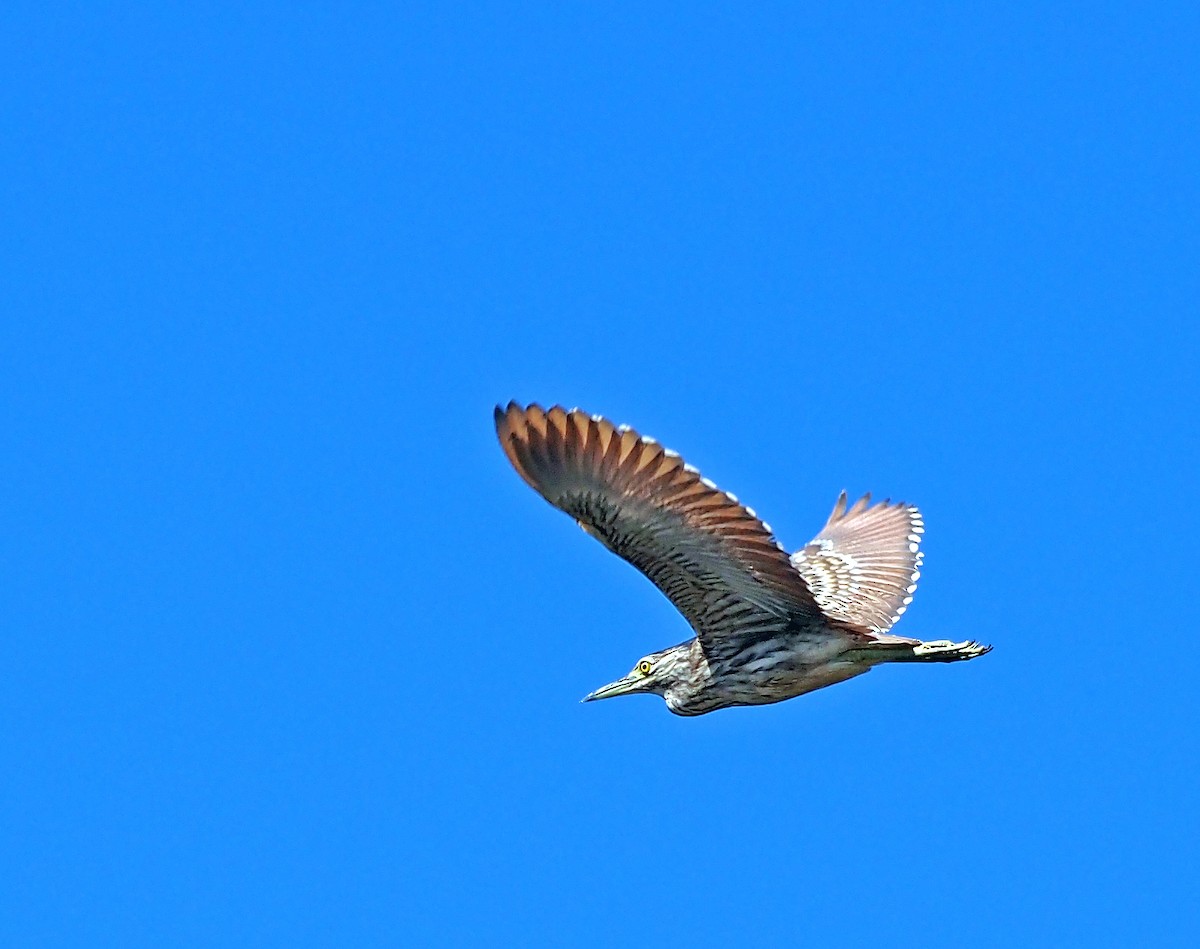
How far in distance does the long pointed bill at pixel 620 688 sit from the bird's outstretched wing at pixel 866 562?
1.67 meters

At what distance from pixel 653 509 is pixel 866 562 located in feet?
16.9

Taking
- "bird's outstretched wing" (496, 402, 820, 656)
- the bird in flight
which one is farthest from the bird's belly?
"bird's outstretched wing" (496, 402, 820, 656)

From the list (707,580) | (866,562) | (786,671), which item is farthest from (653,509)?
(866,562)

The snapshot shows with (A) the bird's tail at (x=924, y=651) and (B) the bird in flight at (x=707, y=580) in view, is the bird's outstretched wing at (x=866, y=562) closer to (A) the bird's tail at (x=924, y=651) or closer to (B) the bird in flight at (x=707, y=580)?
A: (B) the bird in flight at (x=707, y=580)

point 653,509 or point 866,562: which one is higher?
point 866,562

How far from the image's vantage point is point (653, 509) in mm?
12969

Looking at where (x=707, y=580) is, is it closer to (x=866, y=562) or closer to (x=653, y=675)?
(x=653, y=675)

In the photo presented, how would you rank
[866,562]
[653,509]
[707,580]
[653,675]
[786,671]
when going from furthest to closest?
[866,562] < [653,675] < [786,671] < [707,580] < [653,509]

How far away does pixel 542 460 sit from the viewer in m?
12.7

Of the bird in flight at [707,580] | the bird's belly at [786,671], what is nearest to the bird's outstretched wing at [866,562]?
the bird in flight at [707,580]

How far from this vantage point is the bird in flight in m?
12.6

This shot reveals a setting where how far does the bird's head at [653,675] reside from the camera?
50.0 feet

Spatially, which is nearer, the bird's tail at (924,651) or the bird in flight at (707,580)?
the bird in flight at (707,580)

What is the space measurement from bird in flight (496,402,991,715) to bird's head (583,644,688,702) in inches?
0.5
